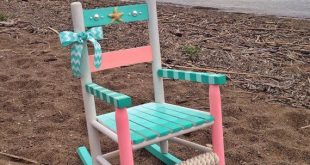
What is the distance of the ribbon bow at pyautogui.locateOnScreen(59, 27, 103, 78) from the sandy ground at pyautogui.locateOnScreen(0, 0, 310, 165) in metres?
0.83

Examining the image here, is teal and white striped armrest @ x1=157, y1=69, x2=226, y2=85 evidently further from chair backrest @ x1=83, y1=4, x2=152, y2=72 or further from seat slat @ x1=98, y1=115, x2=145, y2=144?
seat slat @ x1=98, y1=115, x2=145, y2=144

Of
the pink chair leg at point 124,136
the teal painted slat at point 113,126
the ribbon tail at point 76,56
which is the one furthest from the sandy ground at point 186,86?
the pink chair leg at point 124,136

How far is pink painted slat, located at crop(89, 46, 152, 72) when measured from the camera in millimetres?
2621

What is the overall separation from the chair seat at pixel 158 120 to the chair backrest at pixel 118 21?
0.24 m

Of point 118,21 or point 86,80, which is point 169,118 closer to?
point 86,80

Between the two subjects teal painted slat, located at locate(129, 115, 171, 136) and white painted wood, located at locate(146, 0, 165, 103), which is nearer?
teal painted slat, located at locate(129, 115, 171, 136)

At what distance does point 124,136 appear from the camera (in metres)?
2.06

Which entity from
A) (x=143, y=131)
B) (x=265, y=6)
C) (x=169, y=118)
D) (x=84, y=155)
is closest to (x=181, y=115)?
(x=169, y=118)

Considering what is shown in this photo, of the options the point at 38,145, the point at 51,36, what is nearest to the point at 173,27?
the point at 51,36

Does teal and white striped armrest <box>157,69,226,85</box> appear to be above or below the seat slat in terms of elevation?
above

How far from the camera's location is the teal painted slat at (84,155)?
2805 millimetres

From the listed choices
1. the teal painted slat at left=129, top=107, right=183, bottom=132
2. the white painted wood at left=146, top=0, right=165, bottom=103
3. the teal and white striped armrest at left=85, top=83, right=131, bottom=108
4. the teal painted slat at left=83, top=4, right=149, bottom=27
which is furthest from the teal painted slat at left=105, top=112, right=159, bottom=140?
the teal painted slat at left=83, top=4, right=149, bottom=27

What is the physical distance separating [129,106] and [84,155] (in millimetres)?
Result: 973

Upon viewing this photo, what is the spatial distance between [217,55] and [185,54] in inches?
15.1
